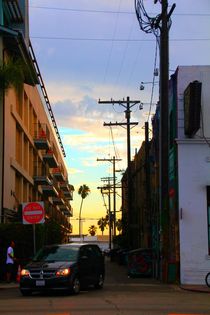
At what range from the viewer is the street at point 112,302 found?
14.2m

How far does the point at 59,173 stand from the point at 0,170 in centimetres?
5062

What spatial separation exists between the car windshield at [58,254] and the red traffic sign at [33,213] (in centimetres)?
409

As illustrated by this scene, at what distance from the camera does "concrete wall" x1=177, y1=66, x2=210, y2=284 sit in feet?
79.3

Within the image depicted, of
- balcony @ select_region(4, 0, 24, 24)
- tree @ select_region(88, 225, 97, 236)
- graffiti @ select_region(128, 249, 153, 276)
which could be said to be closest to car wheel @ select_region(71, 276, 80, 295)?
A: graffiti @ select_region(128, 249, 153, 276)

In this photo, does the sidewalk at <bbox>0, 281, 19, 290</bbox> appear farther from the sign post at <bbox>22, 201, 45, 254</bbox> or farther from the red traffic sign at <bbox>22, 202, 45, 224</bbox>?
the red traffic sign at <bbox>22, 202, 45, 224</bbox>

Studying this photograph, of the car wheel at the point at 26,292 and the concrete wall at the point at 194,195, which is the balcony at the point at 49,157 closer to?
the concrete wall at the point at 194,195

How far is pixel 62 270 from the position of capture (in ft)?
→ 59.6

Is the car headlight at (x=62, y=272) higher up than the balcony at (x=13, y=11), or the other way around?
the balcony at (x=13, y=11)

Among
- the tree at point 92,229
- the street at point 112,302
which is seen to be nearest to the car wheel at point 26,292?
the street at point 112,302

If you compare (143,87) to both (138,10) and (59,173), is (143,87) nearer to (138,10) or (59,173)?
(138,10)

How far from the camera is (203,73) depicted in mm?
25078

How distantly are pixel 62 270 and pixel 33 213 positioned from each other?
6.58 m

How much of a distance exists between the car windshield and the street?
1151 mm

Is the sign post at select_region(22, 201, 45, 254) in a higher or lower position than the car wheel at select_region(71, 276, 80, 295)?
higher
